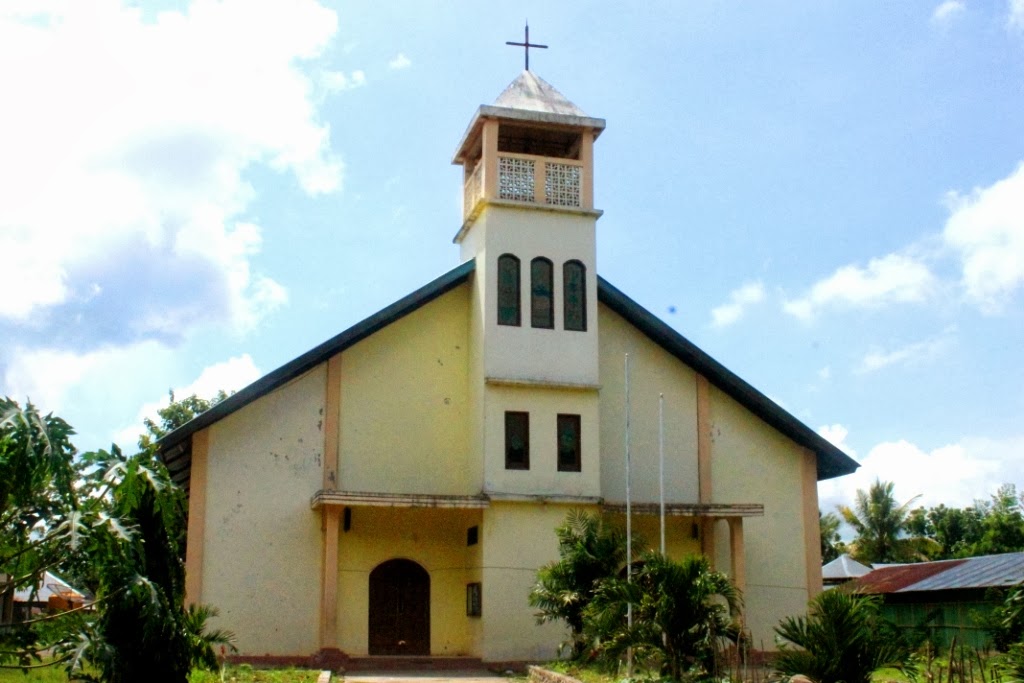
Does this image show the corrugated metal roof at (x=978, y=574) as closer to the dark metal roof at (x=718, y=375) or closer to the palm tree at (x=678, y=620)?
the dark metal roof at (x=718, y=375)

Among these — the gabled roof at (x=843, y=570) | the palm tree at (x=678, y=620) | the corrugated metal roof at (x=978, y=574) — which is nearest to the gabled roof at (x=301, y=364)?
the palm tree at (x=678, y=620)

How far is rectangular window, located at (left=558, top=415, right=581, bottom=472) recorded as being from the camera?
21.2 m

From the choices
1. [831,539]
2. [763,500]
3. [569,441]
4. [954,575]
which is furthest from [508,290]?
[831,539]

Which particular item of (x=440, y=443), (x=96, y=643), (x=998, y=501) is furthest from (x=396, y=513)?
(x=998, y=501)

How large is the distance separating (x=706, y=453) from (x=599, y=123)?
6855 mm

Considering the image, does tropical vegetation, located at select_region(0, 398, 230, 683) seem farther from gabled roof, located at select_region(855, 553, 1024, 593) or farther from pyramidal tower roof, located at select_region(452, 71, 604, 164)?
gabled roof, located at select_region(855, 553, 1024, 593)

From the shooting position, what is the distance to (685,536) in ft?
73.2

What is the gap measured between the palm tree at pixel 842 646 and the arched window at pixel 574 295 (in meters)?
11.0

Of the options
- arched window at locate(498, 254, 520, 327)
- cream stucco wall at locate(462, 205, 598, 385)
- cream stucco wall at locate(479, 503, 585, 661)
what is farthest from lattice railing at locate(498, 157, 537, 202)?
cream stucco wall at locate(479, 503, 585, 661)

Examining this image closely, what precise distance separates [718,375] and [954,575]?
1329 centimetres

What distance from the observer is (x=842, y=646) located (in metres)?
11.2

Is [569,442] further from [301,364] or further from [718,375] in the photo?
[301,364]

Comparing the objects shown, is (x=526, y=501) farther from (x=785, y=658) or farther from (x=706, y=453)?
(x=785, y=658)

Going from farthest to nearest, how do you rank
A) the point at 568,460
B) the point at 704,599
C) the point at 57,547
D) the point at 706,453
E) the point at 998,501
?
1. the point at 998,501
2. the point at 706,453
3. the point at 568,460
4. the point at 704,599
5. the point at 57,547
